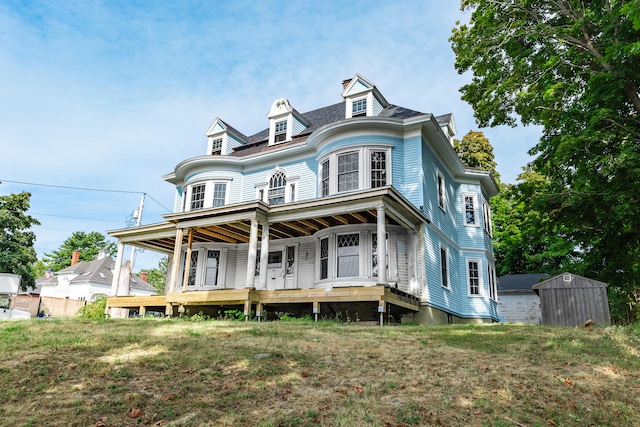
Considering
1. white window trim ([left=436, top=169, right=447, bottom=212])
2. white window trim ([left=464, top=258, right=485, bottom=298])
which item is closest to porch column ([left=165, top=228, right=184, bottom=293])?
white window trim ([left=436, top=169, right=447, bottom=212])

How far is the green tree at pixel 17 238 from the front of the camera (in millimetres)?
30859

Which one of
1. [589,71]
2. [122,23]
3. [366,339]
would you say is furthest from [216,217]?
[589,71]

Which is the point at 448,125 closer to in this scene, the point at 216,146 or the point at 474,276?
the point at 474,276

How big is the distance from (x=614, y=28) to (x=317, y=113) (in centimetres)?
1375

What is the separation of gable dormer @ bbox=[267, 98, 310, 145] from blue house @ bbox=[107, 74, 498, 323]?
5 centimetres

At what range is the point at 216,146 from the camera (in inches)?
931

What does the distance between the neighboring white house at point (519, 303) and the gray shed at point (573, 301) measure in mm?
16340

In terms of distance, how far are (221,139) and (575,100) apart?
1610cm

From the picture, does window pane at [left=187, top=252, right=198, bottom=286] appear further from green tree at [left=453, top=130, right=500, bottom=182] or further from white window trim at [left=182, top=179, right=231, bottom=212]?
green tree at [left=453, top=130, right=500, bottom=182]

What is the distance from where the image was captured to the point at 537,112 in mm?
15766

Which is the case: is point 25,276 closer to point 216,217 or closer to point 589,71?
point 216,217

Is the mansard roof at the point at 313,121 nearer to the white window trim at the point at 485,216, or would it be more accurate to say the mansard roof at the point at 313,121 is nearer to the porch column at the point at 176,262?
the porch column at the point at 176,262

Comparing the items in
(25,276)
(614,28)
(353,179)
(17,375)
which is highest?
(614,28)

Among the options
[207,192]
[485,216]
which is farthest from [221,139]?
[485,216]
